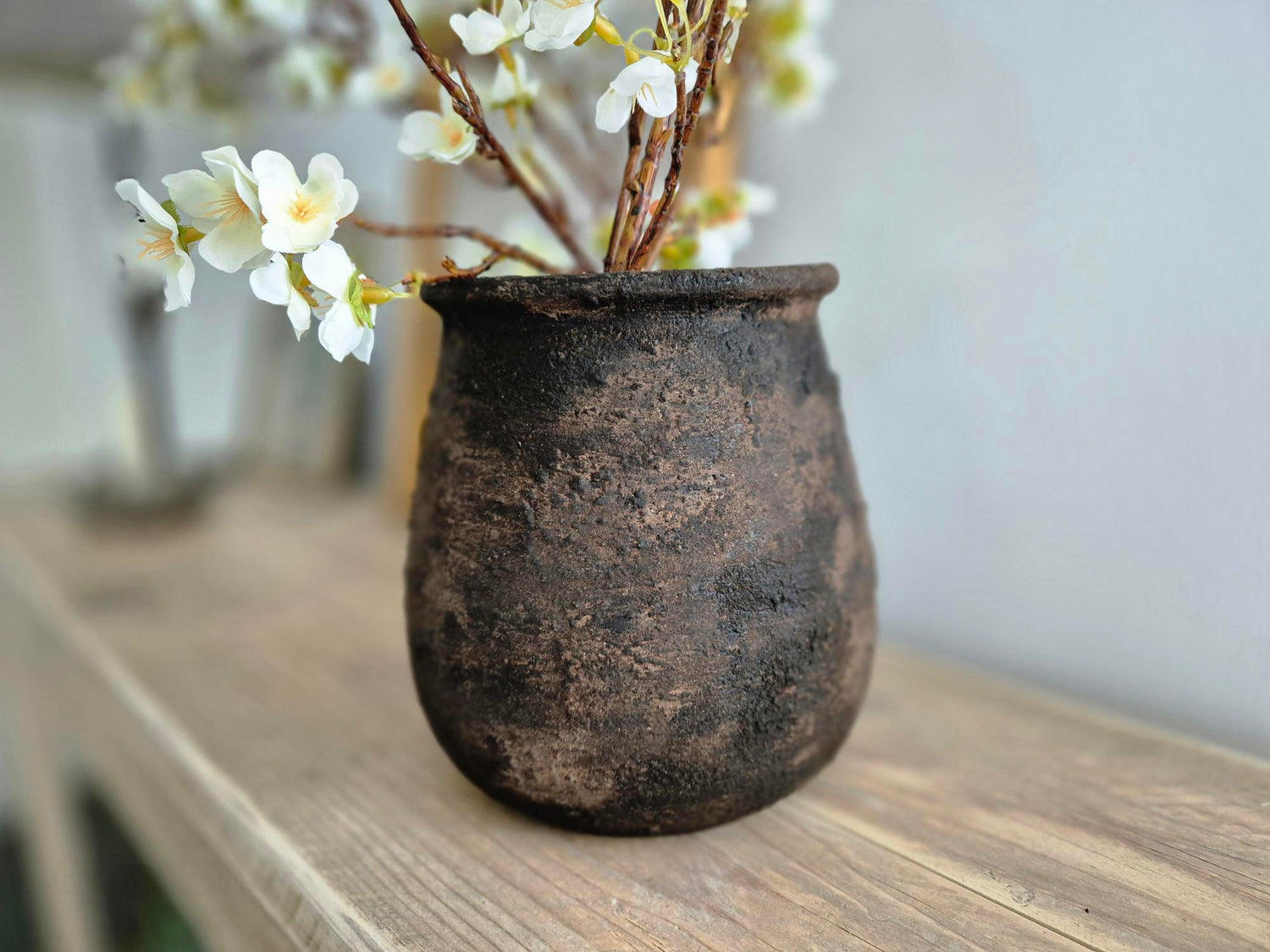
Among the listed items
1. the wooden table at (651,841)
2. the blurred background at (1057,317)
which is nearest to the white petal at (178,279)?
the wooden table at (651,841)

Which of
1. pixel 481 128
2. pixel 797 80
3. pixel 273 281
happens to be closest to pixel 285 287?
pixel 273 281

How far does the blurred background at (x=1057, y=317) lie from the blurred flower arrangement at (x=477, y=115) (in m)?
0.08

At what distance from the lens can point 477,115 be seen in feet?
1.42

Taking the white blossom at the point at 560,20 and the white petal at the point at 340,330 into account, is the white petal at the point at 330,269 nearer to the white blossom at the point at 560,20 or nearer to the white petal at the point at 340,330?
the white petal at the point at 340,330

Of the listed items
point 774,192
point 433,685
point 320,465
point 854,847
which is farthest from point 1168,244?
point 320,465

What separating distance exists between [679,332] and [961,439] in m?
0.41

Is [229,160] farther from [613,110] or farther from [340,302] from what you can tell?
[613,110]

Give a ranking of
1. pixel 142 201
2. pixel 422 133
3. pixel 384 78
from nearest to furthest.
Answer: pixel 142 201, pixel 422 133, pixel 384 78

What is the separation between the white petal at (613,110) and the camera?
0.41 metres

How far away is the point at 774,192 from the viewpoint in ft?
2.79

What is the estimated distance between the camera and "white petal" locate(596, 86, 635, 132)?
41cm

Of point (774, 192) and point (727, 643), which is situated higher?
point (774, 192)

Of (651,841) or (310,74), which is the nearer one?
(651,841)

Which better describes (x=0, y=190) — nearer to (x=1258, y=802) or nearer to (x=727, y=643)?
(x=727, y=643)
